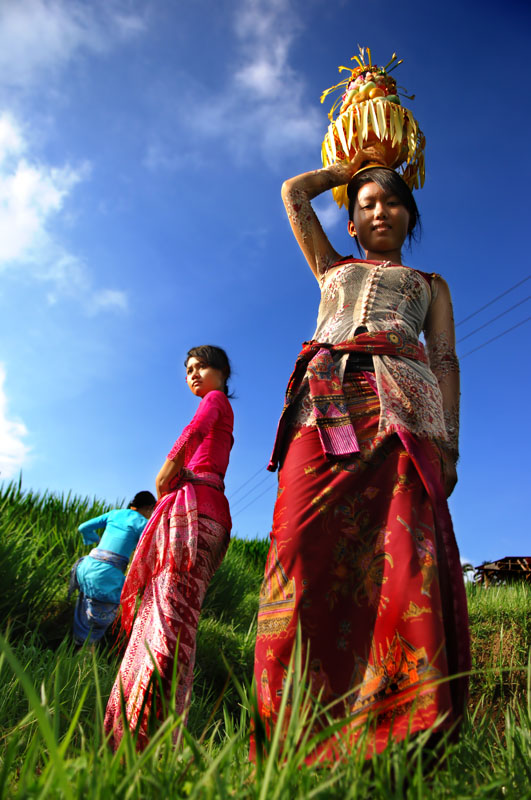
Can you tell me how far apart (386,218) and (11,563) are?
13.0ft

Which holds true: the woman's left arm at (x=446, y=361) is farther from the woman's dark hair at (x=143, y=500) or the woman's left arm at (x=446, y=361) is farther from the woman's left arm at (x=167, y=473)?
the woman's dark hair at (x=143, y=500)

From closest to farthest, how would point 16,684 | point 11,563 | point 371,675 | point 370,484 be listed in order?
point 371,675 < point 370,484 < point 16,684 < point 11,563

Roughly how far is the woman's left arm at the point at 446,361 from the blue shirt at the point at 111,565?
3.20 meters

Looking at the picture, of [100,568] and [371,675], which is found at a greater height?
[100,568]

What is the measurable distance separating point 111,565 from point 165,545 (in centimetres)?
237

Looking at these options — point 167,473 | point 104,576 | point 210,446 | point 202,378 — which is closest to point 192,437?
point 210,446

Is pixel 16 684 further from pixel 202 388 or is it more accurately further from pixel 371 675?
pixel 371 675

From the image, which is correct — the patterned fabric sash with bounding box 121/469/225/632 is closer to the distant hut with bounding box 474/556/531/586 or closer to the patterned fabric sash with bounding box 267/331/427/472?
the patterned fabric sash with bounding box 267/331/427/472

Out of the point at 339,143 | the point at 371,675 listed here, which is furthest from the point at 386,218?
Answer: the point at 371,675

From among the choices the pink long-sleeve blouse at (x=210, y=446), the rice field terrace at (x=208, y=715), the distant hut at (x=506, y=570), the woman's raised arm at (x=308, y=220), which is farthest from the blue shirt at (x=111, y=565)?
A: the distant hut at (x=506, y=570)

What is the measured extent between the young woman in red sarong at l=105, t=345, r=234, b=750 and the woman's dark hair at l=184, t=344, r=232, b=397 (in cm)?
22

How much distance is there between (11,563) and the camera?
4.47 metres

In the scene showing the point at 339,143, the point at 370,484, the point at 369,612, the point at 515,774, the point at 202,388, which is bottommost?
the point at 515,774

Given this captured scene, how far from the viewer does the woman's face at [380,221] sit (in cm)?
206
